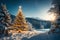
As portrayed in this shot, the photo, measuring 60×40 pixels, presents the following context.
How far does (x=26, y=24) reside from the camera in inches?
122

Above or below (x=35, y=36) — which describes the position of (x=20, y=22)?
above

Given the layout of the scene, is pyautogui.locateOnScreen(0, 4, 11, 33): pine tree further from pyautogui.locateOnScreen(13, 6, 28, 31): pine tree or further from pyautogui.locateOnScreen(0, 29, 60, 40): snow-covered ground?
pyautogui.locateOnScreen(0, 29, 60, 40): snow-covered ground

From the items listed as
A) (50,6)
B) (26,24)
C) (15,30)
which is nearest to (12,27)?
(15,30)

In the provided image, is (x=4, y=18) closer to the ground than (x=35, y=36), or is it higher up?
higher up

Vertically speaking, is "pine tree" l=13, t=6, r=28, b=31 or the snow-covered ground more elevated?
"pine tree" l=13, t=6, r=28, b=31

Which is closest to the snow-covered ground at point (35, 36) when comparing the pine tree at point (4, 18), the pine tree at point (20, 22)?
the pine tree at point (20, 22)

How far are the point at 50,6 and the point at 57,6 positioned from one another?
144 millimetres

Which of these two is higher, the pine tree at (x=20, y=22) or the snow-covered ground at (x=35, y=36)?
the pine tree at (x=20, y=22)

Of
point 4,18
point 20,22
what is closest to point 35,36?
point 20,22

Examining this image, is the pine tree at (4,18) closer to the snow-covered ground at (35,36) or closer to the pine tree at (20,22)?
the pine tree at (20,22)

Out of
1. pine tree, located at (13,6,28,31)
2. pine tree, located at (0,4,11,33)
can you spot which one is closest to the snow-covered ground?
pine tree, located at (13,6,28,31)

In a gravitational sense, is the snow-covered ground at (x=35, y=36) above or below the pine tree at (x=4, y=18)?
below

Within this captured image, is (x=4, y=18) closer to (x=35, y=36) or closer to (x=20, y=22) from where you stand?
(x=20, y=22)

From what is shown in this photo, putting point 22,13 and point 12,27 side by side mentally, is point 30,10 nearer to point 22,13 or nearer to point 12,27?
point 22,13
